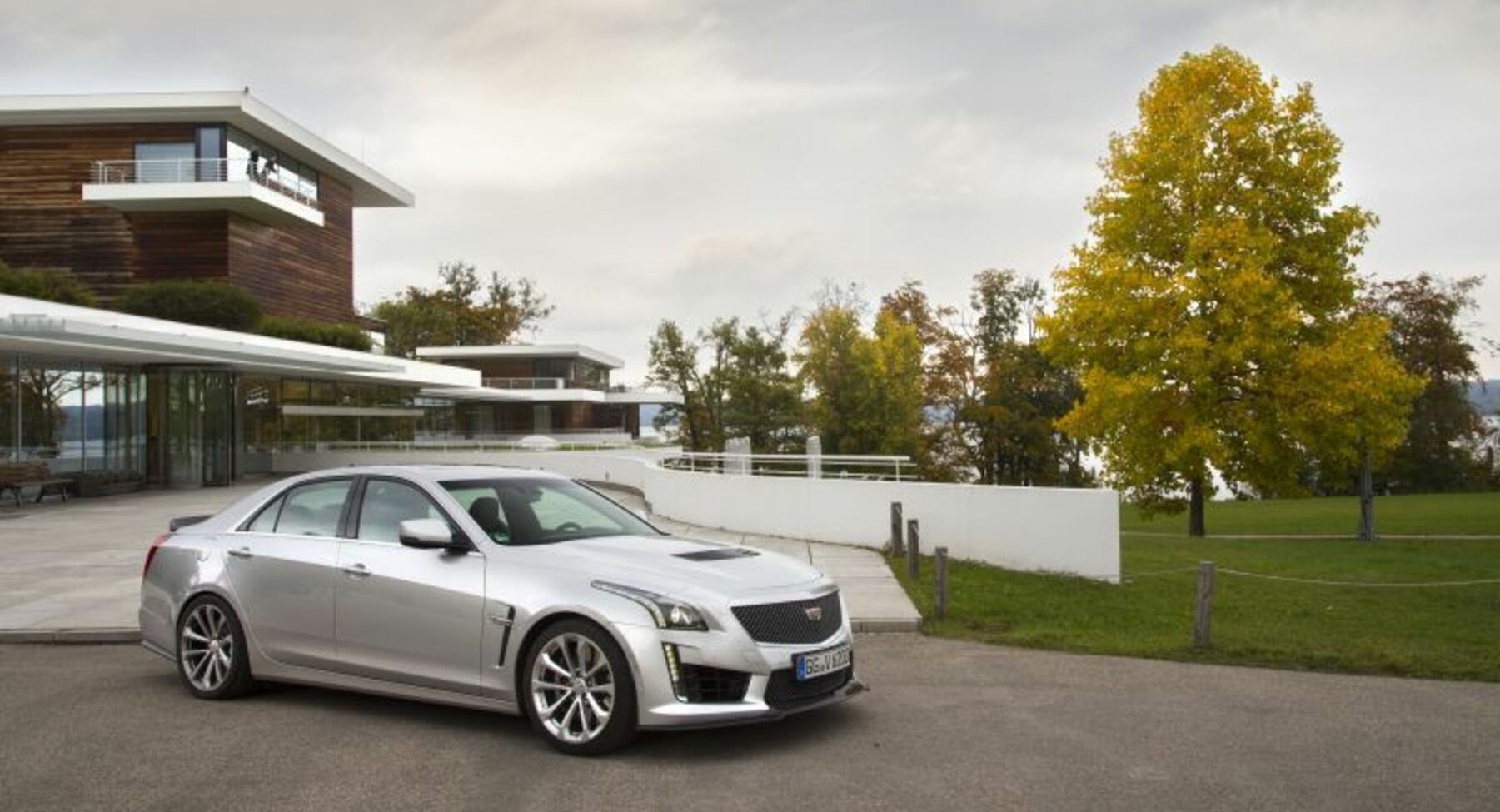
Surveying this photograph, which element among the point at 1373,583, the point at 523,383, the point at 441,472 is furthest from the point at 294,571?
the point at 523,383

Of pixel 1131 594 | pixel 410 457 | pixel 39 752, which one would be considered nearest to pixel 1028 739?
pixel 39 752

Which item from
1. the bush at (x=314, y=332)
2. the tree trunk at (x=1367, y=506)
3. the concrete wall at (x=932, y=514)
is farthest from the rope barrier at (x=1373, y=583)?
the bush at (x=314, y=332)

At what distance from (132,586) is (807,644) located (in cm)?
1011

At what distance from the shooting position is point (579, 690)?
251 inches

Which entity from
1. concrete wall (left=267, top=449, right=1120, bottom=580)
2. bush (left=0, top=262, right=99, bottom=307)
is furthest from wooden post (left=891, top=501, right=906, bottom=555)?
bush (left=0, top=262, right=99, bottom=307)

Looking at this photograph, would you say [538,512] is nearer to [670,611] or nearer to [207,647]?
[670,611]

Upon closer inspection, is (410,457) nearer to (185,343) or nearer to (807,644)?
(185,343)

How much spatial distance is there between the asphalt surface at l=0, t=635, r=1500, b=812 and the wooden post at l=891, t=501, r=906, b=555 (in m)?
7.59

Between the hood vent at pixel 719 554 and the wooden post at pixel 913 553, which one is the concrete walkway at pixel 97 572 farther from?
the hood vent at pixel 719 554

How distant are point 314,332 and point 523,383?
34862 mm

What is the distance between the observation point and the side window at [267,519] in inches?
313

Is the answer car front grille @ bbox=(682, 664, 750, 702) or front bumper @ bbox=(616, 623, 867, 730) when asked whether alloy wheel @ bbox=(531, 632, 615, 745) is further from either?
car front grille @ bbox=(682, 664, 750, 702)

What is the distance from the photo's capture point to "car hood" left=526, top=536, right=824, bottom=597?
256 inches

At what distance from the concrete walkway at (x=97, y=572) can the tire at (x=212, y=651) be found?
9.42ft
